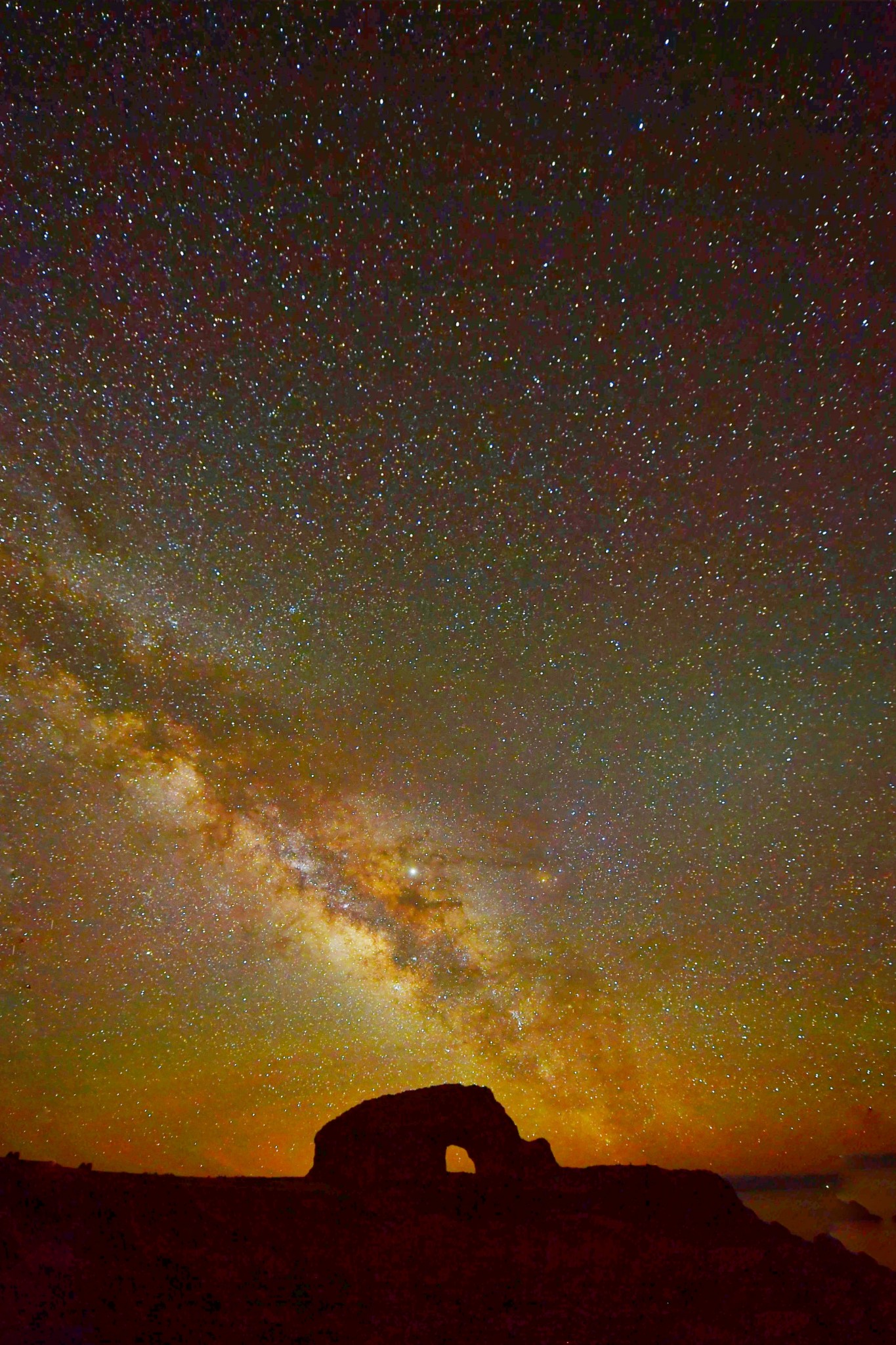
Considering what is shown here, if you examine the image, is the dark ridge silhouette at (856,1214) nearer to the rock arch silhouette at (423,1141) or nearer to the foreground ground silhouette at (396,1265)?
the rock arch silhouette at (423,1141)

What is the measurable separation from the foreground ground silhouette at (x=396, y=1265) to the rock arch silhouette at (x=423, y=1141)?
8cm

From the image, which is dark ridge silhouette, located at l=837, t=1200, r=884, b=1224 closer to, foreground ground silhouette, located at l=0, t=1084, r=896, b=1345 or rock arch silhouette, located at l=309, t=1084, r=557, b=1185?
rock arch silhouette, located at l=309, t=1084, r=557, b=1185

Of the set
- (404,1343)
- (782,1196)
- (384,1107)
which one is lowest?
(782,1196)

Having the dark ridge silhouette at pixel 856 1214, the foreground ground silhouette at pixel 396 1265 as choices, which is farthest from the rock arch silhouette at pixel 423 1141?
the dark ridge silhouette at pixel 856 1214

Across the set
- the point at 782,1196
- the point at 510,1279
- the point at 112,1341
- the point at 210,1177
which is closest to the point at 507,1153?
the point at 510,1279

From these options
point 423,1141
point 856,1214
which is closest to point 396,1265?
point 423,1141

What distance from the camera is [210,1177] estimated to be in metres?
16.2

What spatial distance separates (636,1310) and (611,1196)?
6.38 meters

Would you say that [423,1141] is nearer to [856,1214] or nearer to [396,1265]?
[396,1265]

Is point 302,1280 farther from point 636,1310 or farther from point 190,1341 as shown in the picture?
point 636,1310

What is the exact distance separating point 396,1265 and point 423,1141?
6765 mm

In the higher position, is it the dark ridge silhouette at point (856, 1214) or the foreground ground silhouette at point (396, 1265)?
the foreground ground silhouette at point (396, 1265)

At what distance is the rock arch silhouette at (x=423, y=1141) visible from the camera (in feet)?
65.5

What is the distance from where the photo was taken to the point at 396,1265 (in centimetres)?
1412
